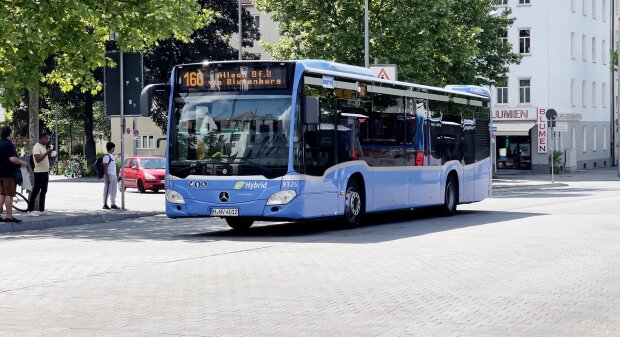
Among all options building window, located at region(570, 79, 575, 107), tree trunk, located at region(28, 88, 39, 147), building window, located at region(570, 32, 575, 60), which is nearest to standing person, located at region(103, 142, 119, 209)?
tree trunk, located at region(28, 88, 39, 147)

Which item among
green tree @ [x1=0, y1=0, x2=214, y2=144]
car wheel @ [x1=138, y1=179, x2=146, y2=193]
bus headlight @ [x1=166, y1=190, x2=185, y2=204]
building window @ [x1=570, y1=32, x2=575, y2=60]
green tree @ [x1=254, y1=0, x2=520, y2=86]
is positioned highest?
building window @ [x1=570, y1=32, x2=575, y2=60]

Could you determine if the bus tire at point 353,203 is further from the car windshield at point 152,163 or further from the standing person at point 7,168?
the car windshield at point 152,163

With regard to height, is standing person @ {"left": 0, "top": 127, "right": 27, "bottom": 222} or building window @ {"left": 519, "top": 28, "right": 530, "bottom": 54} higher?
building window @ {"left": 519, "top": 28, "right": 530, "bottom": 54}

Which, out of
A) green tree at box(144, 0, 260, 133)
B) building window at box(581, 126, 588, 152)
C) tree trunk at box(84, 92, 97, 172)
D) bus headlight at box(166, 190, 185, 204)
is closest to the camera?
bus headlight at box(166, 190, 185, 204)

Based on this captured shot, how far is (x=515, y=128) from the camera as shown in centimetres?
7806

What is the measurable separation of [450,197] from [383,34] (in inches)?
942

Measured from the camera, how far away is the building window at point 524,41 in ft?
259

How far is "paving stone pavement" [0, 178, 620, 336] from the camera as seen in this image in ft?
→ 32.5

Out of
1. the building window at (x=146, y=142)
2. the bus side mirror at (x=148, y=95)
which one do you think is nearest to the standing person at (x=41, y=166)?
the bus side mirror at (x=148, y=95)

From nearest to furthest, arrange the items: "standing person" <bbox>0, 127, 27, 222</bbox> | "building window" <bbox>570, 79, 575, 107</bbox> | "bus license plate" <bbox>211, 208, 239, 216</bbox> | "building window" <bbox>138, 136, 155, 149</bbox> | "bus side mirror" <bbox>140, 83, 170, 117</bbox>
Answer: "bus license plate" <bbox>211, 208, 239, 216</bbox>
"bus side mirror" <bbox>140, 83, 170, 117</bbox>
"standing person" <bbox>0, 127, 27, 222</bbox>
"building window" <bbox>570, 79, 575, 107</bbox>
"building window" <bbox>138, 136, 155, 149</bbox>

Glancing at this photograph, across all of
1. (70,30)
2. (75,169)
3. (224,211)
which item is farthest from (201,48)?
(224,211)

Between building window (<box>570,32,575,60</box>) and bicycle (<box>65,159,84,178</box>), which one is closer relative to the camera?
bicycle (<box>65,159,84,178</box>)

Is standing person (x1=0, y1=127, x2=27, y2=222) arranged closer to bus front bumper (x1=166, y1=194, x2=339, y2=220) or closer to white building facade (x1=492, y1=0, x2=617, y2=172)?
bus front bumper (x1=166, y1=194, x2=339, y2=220)

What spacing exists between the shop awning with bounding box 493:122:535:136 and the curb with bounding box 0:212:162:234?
50443 millimetres
